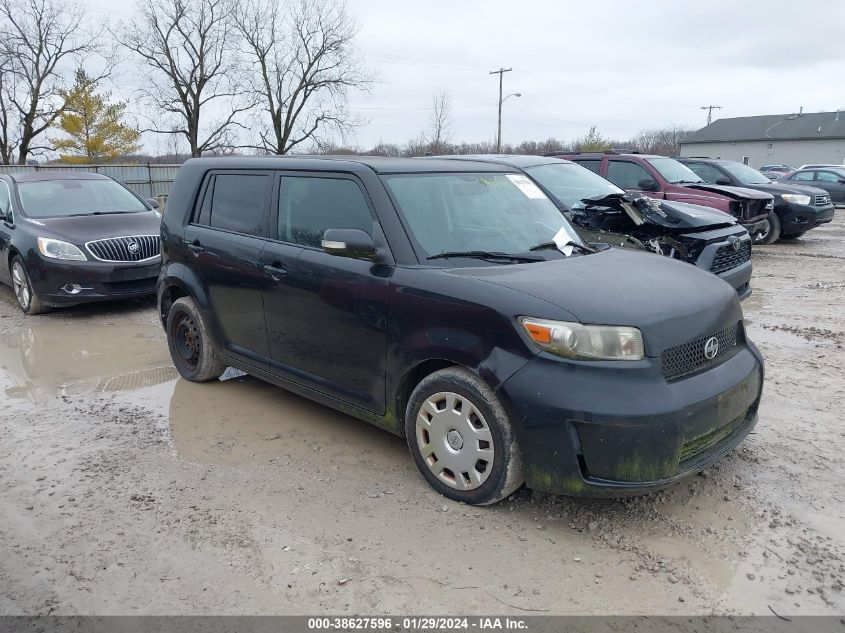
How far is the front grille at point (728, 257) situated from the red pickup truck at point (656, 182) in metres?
2.71

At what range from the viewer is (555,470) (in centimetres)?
303

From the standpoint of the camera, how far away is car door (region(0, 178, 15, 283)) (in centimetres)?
833

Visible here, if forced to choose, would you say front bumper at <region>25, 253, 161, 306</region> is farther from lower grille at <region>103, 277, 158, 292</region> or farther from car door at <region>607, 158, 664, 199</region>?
car door at <region>607, 158, 664, 199</region>

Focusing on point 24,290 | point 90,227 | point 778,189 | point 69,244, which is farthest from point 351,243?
point 778,189

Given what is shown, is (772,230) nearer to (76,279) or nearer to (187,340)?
(187,340)

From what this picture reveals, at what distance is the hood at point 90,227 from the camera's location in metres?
7.87

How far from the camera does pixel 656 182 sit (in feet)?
34.3

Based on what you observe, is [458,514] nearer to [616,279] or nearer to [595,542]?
[595,542]

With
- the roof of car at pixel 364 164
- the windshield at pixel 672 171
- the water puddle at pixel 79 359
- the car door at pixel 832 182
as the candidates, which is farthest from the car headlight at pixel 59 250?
the car door at pixel 832 182

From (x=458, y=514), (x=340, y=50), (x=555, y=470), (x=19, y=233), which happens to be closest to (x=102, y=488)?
(x=458, y=514)

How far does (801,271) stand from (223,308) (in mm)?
9972

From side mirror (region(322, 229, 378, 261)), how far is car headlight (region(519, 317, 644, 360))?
46.3 inches

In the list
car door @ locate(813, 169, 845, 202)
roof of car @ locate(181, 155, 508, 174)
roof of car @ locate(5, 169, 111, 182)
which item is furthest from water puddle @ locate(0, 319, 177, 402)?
car door @ locate(813, 169, 845, 202)

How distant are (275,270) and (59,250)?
4.81 metres
